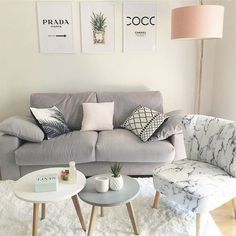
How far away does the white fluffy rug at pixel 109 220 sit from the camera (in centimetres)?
193

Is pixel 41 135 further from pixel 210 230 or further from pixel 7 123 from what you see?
pixel 210 230

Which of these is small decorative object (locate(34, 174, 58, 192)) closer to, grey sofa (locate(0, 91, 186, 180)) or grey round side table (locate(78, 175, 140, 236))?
grey round side table (locate(78, 175, 140, 236))

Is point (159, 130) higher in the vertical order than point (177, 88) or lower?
lower

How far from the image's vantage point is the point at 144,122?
282 centimetres

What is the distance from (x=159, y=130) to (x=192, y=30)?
1.03 meters

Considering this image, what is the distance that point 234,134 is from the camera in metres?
1.98

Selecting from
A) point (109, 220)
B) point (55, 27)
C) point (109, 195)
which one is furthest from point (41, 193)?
point (55, 27)

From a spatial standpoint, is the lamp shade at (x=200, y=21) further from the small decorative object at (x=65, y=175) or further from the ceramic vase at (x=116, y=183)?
the small decorative object at (x=65, y=175)

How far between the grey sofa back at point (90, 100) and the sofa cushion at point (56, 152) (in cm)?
55

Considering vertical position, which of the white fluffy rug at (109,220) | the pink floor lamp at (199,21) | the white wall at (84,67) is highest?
the pink floor lamp at (199,21)

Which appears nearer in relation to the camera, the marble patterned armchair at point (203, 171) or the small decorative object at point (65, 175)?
the marble patterned armchair at point (203, 171)

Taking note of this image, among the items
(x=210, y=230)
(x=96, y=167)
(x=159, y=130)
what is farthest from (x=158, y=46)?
(x=210, y=230)

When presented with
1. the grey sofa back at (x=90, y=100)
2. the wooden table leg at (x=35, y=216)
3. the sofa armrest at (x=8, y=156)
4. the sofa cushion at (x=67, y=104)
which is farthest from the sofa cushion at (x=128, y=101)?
the wooden table leg at (x=35, y=216)

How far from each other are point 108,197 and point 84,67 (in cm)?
204
